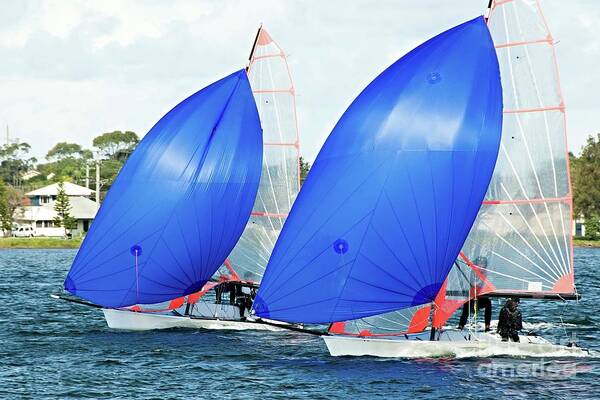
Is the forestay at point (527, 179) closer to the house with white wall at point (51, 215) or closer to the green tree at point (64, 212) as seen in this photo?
the green tree at point (64, 212)

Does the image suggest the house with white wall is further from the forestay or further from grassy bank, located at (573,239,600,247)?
the forestay

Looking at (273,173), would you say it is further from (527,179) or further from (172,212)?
(527,179)

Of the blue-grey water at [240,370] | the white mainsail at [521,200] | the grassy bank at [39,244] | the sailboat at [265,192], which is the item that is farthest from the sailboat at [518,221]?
the grassy bank at [39,244]

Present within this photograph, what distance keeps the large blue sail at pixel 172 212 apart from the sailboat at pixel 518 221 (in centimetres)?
809

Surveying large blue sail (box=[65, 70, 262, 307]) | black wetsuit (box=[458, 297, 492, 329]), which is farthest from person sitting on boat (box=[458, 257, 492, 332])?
large blue sail (box=[65, 70, 262, 307])

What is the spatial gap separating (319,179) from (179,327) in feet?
34.7

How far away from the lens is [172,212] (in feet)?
113

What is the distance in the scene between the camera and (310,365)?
28.3 metres

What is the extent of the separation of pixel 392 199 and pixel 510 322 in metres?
4.72

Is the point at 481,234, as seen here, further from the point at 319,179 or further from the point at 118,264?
the point at 118,264

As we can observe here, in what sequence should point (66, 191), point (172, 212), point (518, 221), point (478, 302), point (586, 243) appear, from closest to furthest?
point (518, 221)
point (478, 302)
point (172, 212)
point (586, 243)
point (66, 191)

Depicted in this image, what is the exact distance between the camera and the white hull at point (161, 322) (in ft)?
117

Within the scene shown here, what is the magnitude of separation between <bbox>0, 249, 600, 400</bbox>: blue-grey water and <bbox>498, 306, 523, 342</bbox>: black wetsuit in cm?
65

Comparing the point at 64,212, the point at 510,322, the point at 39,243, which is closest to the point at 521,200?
the point at 510,322
